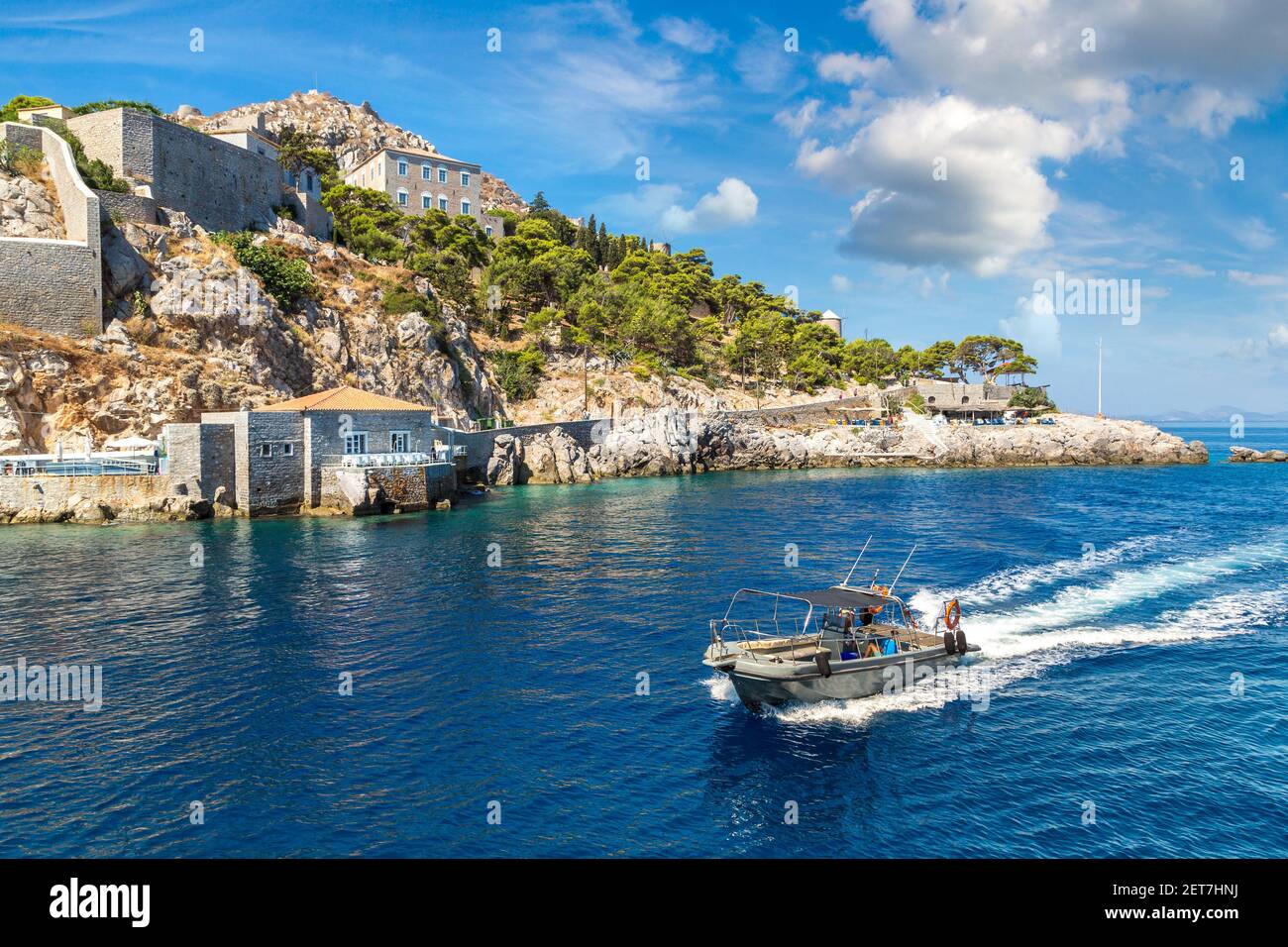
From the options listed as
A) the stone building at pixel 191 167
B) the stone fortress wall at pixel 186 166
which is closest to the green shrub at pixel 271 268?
the stone fortress wall at pixel 186 166

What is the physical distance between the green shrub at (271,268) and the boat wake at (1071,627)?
58.8 meters

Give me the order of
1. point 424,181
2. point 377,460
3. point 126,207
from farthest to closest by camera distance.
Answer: point 424,181, point 126,207, point 377,460

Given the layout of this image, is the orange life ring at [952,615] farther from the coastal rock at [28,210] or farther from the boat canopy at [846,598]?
the coastal rock at [28,210]

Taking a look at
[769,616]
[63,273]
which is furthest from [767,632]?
[63,273]

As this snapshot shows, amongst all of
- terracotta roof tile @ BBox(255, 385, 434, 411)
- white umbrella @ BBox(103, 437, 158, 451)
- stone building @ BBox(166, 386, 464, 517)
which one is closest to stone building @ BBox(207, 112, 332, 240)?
terracotta roof tile @ BBox(255, 385, 434, 411)

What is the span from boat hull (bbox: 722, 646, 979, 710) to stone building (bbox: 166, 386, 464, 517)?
3644 cm

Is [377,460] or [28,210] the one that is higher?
[28,210]

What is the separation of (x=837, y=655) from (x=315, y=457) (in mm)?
39832

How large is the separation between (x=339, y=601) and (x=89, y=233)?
43.4 meters

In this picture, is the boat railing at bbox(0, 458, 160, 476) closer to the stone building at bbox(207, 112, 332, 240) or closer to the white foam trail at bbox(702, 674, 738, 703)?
the white foam trail at bbox(702, 674, 738, 703)

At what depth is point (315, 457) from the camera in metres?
50.8

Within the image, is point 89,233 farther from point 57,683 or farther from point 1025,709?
point 1025,709

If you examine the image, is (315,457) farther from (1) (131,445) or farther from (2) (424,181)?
(2) (424,181)
